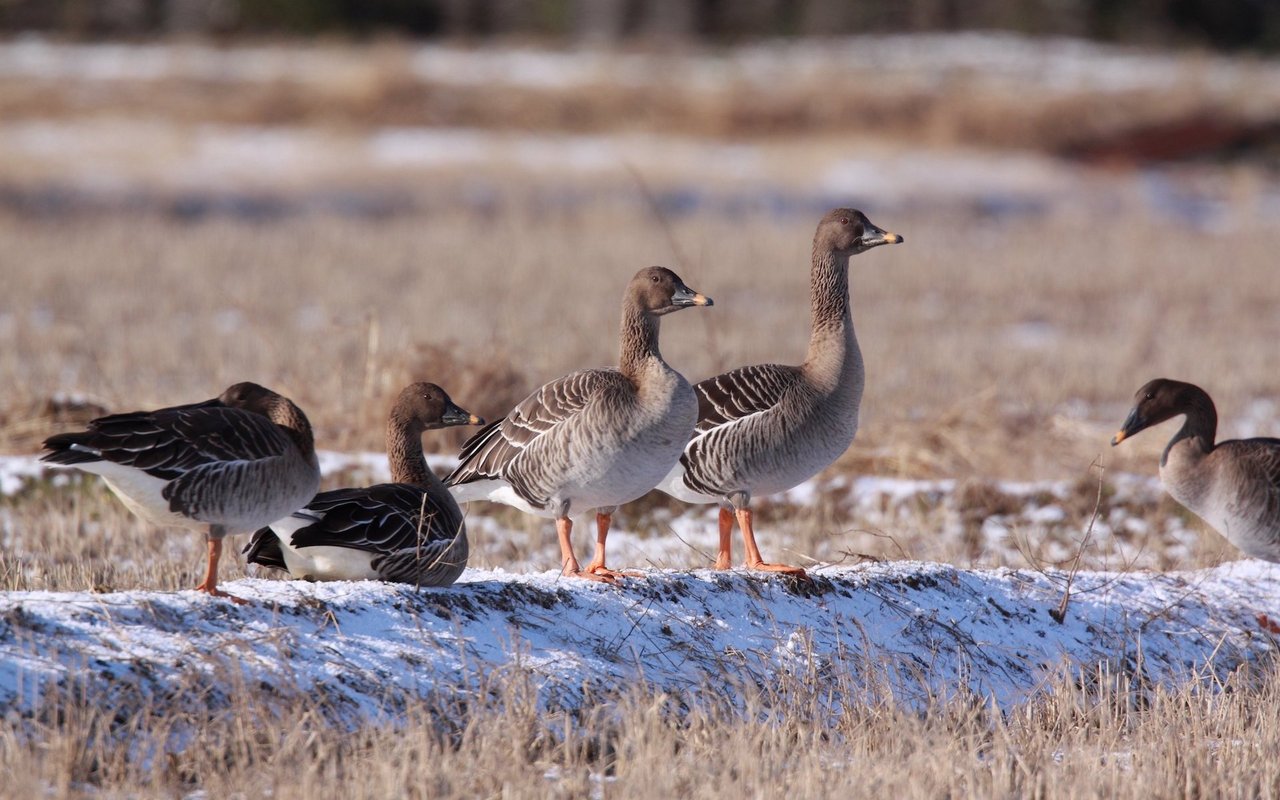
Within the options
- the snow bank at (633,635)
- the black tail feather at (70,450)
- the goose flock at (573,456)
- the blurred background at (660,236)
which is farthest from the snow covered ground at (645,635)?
the blurred background at (660,236)

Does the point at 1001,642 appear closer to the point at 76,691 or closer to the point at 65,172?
the point at 76,691

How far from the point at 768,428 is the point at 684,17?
47994 millimetres

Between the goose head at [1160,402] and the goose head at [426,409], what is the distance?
390cm

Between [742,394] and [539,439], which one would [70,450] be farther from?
[742,394]

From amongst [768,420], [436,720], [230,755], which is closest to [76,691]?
[230,755]

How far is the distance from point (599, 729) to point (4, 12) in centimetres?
4743

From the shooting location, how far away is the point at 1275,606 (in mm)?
8188

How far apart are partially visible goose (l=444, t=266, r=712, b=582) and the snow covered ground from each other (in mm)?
417

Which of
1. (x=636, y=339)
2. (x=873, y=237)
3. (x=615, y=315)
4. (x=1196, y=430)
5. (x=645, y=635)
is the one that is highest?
(x=615, y=315)

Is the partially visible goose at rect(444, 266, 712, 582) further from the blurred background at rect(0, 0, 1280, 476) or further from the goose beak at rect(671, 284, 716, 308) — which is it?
the blurred background at rect(0, 0, 1280, 476)

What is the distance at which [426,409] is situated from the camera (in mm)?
7285

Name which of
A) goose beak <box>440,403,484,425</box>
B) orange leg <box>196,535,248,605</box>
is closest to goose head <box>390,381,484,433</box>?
goose beak <box>440,403,484,425</box>

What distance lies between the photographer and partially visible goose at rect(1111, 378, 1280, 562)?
26.8ft

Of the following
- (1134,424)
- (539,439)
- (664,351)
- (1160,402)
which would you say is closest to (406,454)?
(539,439)
